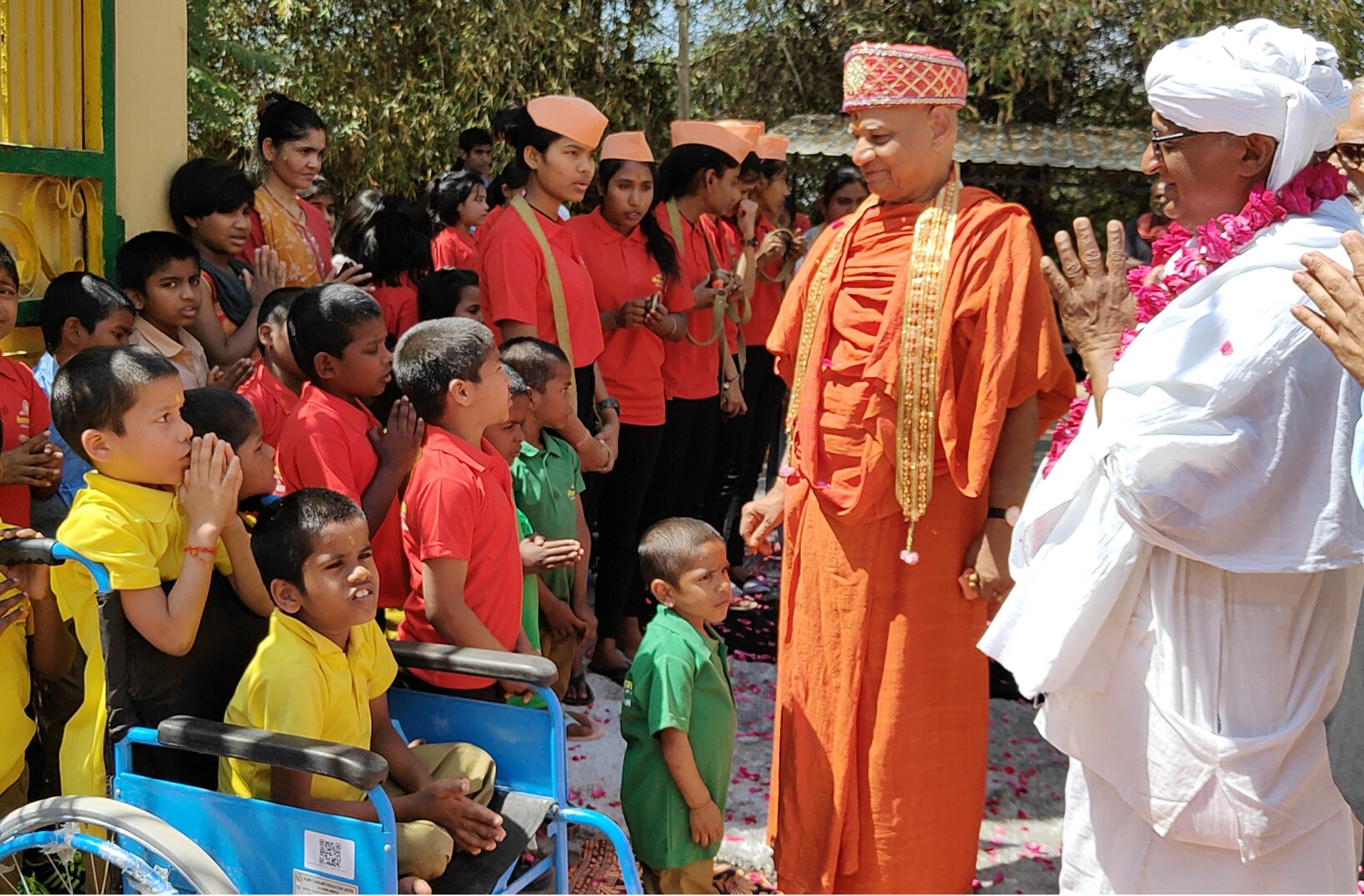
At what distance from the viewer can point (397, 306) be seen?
5645 millimetres

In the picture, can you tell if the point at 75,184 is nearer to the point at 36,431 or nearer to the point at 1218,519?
the point at 36,431

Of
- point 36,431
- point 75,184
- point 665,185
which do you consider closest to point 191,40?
point 665,185

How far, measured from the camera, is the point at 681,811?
133 inches

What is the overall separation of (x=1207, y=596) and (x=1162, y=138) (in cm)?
91

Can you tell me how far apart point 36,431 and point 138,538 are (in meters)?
1.06

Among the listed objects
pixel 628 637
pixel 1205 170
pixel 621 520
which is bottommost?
pixel 628 637

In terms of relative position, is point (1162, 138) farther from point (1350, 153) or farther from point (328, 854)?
point (328, 854)

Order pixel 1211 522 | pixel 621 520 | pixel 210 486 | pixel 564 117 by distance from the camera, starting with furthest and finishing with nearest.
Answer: pixel 621 520 → pixel 564 117 → pixel 210 486 → pixel 1211 522

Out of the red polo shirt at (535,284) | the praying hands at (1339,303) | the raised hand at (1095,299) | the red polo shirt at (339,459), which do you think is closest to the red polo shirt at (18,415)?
the red polo shirt at (339,459)

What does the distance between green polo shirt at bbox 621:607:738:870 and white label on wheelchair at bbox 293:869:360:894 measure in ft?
3.11

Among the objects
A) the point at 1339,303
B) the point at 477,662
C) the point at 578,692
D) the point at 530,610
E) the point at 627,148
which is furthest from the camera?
the point at 627,148

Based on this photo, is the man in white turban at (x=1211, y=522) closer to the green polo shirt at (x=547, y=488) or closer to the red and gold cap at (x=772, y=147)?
the green polo shirt at (x=547, y=488)

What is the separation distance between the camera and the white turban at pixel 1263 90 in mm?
2537

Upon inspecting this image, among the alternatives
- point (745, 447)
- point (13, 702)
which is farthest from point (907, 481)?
point (745, 447)
